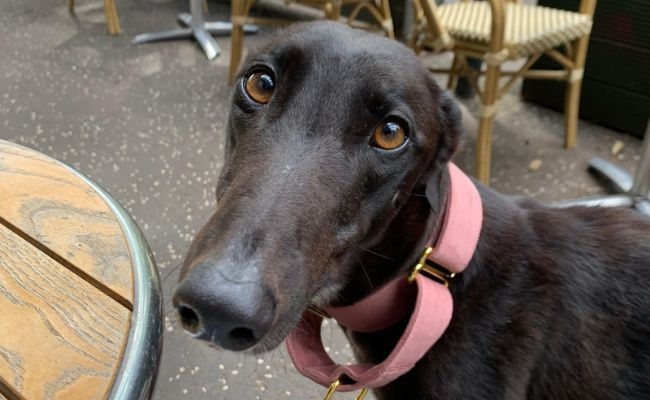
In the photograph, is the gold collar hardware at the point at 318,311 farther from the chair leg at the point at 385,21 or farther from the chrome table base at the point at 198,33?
the chrome table base at the point at 198,33

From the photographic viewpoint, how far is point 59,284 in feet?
2.83

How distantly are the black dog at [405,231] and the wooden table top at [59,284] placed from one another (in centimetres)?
16

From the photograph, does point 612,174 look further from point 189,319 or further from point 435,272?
point 189,319

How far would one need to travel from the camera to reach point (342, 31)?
1072 mm

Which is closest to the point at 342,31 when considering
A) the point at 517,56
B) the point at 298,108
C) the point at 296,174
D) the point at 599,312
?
the point at 298,108

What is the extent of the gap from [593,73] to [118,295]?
307 centimetres

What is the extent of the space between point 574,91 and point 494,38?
32.7 inches

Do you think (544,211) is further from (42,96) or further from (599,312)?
(42,96)

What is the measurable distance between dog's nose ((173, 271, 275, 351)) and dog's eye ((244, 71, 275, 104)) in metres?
0.42

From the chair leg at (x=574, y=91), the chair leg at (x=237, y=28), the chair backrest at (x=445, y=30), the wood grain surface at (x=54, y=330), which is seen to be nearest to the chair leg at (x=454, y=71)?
the chair backrest at (x=445, y=30)

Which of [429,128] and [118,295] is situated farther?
[429,128]

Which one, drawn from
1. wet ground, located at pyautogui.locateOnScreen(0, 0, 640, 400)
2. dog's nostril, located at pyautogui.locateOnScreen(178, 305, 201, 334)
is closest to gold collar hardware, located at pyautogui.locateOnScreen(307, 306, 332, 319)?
dog's nostril, located at pyautogui.locateOnScreen(178, 305, 201, 334)

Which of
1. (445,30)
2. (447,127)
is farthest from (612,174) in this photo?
(447,127)

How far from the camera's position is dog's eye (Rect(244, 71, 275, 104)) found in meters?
1.03
